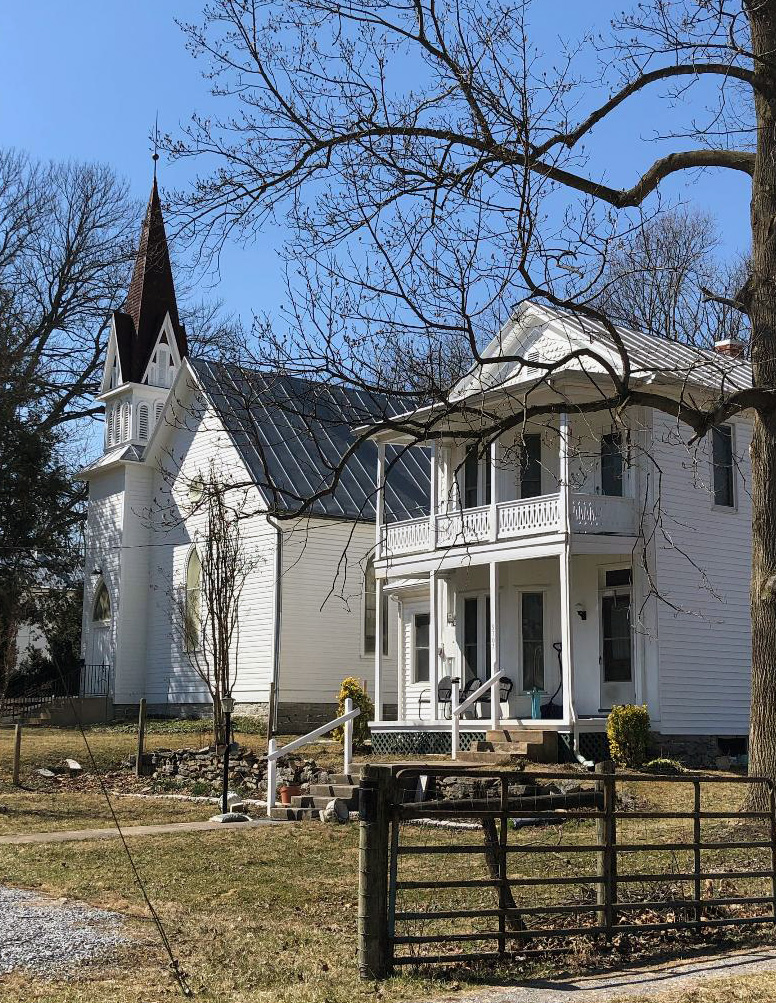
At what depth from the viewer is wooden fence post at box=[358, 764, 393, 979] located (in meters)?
7.38

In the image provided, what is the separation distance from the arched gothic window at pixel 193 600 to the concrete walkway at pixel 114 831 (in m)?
15.2

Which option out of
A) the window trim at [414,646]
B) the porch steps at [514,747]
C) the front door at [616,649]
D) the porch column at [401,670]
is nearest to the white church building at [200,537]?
the porch column at [401,670]

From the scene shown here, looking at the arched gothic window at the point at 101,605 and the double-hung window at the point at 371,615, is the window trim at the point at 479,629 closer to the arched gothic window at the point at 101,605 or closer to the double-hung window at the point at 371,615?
the double-hung window at the point at 371,615

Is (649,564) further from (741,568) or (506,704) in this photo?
(506,704)

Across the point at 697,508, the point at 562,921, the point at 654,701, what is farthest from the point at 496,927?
the point at 697,508

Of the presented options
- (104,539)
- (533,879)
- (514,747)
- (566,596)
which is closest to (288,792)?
(514,747)

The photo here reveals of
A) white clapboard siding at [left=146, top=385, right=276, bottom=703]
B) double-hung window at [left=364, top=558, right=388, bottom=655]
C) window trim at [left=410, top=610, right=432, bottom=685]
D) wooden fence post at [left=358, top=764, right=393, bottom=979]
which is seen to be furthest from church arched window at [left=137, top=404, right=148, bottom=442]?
wooden fence post at [left=358, top=764, right=393, bottom=979]

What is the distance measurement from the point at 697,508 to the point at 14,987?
17990 mm

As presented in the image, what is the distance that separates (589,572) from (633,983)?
53.8 ft

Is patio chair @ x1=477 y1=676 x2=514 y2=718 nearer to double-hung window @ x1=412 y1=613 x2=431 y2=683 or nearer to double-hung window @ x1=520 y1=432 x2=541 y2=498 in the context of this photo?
double-hung window @ x1=412 y1=613 x2=431 y2=683

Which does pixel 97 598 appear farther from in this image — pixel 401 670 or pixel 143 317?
pixel 401 670

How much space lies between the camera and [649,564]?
862 inches

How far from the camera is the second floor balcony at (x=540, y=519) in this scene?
2191 centimetres

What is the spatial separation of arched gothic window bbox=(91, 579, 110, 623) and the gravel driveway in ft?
83.9
